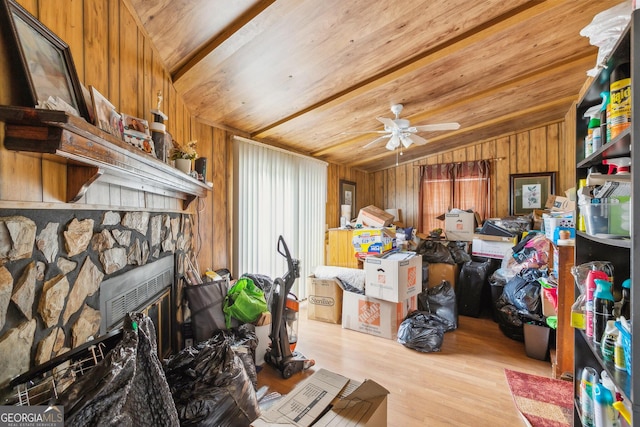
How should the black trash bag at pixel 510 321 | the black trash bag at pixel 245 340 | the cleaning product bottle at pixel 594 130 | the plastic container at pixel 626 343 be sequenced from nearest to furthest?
1. the plastic container at pixel 626 343
2. the cleaning product bottle at pixel 594 130
3. the black trash bag at pixel 245 340
4. the black trash bag at pixel 510 321

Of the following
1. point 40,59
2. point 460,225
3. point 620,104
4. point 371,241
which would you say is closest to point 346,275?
point 371,241

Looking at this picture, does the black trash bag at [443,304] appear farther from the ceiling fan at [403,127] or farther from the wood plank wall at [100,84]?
the wood plank wall at [100,84]

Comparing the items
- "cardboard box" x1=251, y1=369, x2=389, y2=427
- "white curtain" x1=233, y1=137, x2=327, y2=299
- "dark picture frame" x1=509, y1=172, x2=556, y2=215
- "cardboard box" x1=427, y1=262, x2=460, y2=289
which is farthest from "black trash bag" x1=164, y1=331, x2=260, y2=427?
"dark picture frame" x1=509, y1=172, x2=556, y2=215

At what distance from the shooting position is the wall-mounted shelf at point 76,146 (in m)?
0.71

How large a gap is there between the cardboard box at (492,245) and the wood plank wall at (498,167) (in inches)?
40.4

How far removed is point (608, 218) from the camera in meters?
1.02

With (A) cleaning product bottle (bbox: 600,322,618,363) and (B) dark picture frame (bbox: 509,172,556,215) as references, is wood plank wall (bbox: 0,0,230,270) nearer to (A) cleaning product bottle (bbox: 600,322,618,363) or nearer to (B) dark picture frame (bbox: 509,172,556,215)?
(A) cleaning product bottle (bbox: 600,322,618,363)

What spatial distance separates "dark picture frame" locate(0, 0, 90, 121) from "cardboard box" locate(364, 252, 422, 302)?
2.66 metres

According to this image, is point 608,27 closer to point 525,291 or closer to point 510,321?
point 525,291

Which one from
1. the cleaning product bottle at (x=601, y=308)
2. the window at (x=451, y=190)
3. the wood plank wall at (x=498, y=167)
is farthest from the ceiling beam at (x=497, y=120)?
the cleaning product bottle at (x=601, y=308)

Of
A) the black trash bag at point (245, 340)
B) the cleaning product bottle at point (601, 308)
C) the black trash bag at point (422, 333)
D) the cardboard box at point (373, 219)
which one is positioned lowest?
the black trash bag at point (422, 333)

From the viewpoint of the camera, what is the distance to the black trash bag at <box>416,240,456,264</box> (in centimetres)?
387

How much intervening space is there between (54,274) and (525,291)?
340cm

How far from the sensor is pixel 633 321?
2.51 feet
